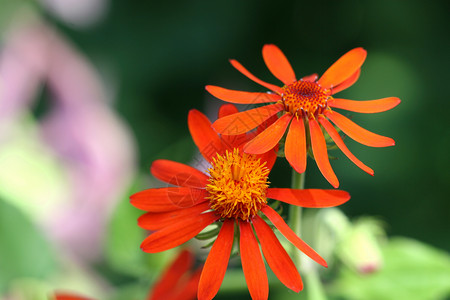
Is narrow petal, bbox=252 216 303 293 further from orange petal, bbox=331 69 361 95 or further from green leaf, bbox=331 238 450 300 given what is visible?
green leaf, bbox=331 238 450 300

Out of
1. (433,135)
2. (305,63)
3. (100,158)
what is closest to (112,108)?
(100,158)

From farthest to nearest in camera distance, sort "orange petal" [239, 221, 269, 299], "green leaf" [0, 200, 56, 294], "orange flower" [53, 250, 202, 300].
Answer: "green leaf" [0, 200, 56, 294] → "orange flower" [53, 250, 202, 300] → "orange petal" [239, 221, 269, 299]

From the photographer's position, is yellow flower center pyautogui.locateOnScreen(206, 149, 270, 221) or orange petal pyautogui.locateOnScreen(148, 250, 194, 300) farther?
orange petal pyautogui.locateOnScreen(148, 250, 194, 300)

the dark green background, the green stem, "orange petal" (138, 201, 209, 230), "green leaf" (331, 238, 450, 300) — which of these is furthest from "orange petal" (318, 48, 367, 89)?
the dark green background

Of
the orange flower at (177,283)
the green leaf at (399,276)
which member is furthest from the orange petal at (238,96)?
the green leaf at (399,276)

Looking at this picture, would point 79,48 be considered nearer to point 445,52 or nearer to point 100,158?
point 100,158

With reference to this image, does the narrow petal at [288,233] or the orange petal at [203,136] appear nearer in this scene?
the narrow petal at [288,233]

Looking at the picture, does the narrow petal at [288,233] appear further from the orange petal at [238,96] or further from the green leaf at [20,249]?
the green leaf at [20,249]
